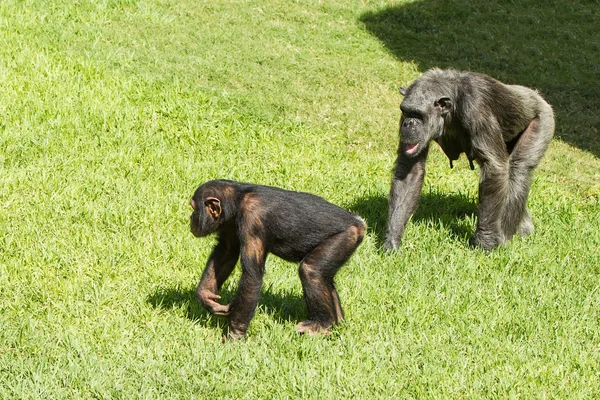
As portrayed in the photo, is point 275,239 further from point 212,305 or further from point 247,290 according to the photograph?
point 212,305

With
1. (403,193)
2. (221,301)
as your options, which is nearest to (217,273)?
(221,301)

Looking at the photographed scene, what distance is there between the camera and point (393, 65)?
1234 cm

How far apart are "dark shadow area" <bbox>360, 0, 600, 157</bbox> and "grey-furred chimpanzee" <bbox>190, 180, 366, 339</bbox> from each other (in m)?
5.97

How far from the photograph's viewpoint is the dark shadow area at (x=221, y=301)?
593 centimetres

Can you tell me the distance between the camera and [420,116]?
725 centimetres

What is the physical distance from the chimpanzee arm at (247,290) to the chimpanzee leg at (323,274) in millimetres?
306

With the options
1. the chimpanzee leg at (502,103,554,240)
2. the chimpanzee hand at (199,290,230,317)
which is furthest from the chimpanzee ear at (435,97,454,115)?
the chimpanzee hand at (199,290,230,317)

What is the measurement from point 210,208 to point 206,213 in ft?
0.14

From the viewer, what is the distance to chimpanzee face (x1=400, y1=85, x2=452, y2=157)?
721cm

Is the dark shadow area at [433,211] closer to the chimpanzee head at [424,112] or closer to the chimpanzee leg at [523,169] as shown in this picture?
the chimpanzee leg at [523,169]

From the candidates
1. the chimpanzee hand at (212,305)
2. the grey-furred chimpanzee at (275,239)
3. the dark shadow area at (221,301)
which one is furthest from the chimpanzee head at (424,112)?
the chimpanzee hand at (212,305)

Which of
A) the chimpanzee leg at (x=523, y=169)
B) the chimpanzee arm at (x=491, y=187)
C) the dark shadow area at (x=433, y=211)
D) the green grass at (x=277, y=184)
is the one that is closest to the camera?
the green grass at (x=277, y=184)

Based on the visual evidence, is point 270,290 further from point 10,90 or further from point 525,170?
point 10,90

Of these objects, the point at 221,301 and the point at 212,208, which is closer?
the point at 212,208
